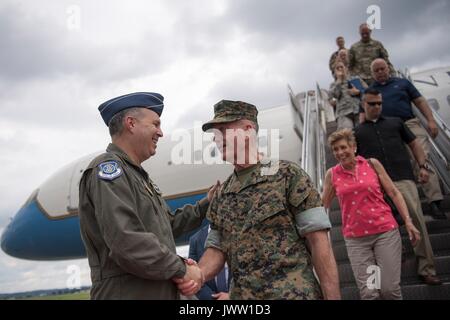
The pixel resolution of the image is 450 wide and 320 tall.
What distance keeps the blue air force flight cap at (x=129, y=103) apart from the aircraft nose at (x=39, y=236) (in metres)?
8.56

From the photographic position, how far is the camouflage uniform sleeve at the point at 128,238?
187 centimetres

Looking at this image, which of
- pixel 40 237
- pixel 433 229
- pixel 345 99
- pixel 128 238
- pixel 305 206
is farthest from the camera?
pixel 40 237

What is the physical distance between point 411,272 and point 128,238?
135 inches

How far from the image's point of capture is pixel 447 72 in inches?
416

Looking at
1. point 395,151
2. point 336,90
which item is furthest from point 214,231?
point 336,90

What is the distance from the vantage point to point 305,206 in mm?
2047

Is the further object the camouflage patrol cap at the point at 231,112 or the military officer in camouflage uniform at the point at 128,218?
the camouflage patrol cap at the point at 231,112

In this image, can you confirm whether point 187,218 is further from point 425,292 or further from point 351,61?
point 351,61

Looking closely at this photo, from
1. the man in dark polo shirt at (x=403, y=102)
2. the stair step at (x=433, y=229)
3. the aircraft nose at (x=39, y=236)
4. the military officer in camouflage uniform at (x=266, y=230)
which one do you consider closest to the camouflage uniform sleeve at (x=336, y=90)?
the man in dark polo shirt at (x=403, y=102)

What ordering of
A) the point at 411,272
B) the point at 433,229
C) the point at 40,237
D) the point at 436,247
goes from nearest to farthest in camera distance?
the point at 411,272
the point at 436,247
the point at 433,229
the point at 40,237

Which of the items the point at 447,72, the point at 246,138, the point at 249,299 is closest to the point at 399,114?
the point at 246,138

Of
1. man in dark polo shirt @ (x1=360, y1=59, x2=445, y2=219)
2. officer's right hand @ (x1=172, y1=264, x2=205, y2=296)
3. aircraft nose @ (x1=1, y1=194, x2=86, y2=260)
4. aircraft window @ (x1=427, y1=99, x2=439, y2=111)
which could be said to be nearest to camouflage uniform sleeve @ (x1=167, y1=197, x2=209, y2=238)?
officer's right hand @ (x1=172, y1=264, x2=205, y2=296)

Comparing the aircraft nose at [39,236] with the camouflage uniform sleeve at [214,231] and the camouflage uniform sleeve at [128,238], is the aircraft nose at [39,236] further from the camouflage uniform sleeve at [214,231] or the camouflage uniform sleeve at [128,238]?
the camouflage uniform sleeve at [128,238]
